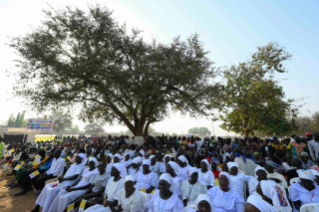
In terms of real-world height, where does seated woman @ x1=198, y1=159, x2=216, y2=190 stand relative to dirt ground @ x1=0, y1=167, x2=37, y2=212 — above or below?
above

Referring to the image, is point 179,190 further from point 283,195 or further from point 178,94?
point 178,94

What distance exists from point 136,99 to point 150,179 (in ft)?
27.7

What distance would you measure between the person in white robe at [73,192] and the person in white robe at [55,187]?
0.72 feet

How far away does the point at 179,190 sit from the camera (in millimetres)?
4398

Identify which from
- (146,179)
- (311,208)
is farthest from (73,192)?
(311,208)

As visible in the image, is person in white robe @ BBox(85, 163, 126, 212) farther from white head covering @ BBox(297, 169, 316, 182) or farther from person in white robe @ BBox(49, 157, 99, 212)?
white head covering @ BBox(297, 169, 316, 182)

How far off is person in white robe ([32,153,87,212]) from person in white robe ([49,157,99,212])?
22 centimetres

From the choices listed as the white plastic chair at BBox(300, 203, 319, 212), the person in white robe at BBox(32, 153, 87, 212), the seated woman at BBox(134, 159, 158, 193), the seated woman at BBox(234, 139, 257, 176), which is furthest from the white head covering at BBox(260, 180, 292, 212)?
the person in white robe at BBox(32, 153, 87, 212)

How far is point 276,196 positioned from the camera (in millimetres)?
3168

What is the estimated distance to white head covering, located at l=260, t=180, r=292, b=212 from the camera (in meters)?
3.12

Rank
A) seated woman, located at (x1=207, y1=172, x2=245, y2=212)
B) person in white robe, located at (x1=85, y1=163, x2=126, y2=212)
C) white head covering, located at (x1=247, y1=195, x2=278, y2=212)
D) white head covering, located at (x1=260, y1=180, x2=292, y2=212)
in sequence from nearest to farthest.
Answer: white head covering, located at (x1=247, y1=195, x2=278, y2=212) → white head covering, located at (x1=260, y1=180, x2=292, y2=212) → seated woman, located at (x1=207, y1=172, x2=245, y2=212) → person in white robe, located at (x1=85, y1=163, x2=126, y2=212)

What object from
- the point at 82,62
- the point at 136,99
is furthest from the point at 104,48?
the point at 136,99

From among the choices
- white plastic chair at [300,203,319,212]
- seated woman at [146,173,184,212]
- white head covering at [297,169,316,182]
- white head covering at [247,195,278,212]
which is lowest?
seated woman at [146,173,184,212]

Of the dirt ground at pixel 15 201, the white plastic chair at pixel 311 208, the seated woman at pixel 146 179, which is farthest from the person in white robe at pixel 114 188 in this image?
the white plastic chair at pixel 311 208
